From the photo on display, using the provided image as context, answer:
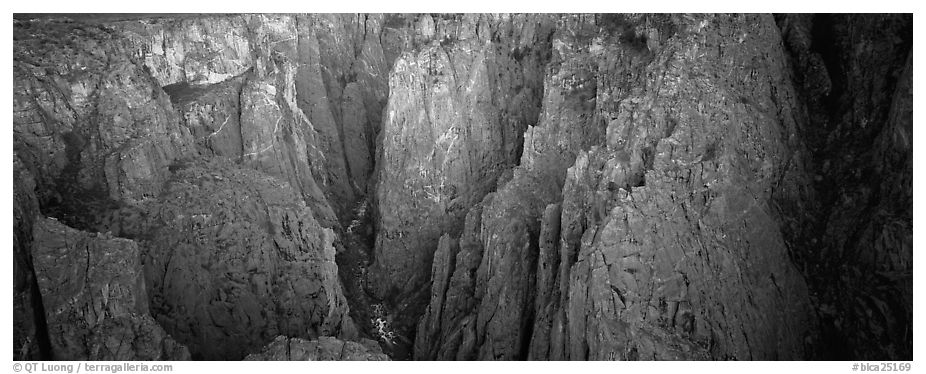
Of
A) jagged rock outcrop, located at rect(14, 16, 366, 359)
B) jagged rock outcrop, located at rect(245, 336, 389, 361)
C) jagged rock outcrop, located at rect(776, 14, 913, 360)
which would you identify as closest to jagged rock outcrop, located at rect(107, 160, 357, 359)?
jagged rock outcrop, located at rect(14, 16, 366, 359)

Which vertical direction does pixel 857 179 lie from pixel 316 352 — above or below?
above

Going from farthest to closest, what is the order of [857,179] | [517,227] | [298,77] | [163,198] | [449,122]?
[298,77] < [449,122] < [517,227] < [163,198] < [857,179]

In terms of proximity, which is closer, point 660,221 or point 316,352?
point 316,352

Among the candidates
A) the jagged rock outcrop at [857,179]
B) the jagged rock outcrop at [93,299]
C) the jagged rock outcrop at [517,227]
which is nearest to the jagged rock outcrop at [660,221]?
the jagged rock outcrop at [517,227]

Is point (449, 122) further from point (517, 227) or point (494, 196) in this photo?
point (517, 227)

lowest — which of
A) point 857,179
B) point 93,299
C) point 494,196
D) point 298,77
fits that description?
point 93,299

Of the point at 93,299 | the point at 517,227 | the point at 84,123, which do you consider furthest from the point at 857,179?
the point at 84,123

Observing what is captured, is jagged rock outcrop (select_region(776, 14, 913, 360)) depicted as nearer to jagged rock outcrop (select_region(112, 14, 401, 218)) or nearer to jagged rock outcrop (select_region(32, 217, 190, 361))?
jagged rock outcrop (select_region(112, 14, 401, 218))

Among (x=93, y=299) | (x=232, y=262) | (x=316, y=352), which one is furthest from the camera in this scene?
(x=232, y=262)
